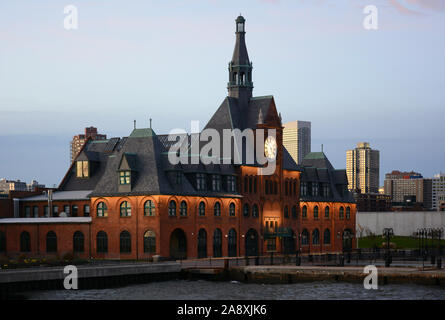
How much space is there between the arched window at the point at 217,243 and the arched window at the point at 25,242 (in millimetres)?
22833

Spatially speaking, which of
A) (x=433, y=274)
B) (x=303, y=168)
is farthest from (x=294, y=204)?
(x=433, y=274)

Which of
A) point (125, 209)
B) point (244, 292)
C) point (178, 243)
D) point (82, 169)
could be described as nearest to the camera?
point (244, 292)

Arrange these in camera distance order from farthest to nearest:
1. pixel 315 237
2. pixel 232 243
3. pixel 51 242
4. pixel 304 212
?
pixel 315 237 < pixel 304 212 < pixel 232 243 < pixel 51 242

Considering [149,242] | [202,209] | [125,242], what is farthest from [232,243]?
[125,242]

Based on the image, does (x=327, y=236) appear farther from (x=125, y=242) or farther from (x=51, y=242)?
(x=51, y=242)

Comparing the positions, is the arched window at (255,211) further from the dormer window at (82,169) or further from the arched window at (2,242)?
the arched window at (2,242)

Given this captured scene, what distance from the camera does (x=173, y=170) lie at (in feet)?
320

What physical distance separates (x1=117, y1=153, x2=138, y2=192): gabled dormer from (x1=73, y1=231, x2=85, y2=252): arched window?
8206 millimetres

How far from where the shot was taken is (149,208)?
315 feet

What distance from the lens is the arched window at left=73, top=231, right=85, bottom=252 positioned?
101 meters

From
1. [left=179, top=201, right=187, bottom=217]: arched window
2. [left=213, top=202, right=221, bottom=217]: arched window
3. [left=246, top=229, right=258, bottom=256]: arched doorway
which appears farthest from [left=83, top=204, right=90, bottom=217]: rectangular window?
[left=246, top=229, right=258, bottom=256]: arched doorway

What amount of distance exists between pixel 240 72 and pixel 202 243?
90.1 feet

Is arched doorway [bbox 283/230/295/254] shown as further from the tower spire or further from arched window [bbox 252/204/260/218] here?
the tower spire
